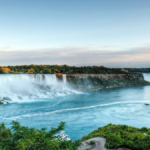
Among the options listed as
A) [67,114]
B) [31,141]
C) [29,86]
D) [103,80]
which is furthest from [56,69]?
[31,141]

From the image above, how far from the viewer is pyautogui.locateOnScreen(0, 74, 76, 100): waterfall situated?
2845 cm

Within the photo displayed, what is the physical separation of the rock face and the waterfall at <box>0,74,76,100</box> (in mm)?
7263

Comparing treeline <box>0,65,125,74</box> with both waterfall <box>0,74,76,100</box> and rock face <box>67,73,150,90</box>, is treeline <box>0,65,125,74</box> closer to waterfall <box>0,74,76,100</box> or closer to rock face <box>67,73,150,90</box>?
rock face <box>67,73,150,90</box>

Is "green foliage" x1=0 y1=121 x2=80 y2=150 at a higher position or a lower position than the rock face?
higher

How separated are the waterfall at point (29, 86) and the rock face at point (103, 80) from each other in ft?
23.8

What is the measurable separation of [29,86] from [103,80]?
25.0 meters

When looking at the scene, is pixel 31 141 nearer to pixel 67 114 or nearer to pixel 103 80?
pixel 67 114

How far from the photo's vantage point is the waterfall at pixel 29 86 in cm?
2845

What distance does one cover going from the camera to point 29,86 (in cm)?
3253

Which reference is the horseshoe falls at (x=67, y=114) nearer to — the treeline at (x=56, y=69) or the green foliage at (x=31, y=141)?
the green foliage at (x=31, y=141)

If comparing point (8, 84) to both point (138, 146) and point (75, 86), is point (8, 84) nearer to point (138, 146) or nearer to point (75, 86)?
point (75, 86)

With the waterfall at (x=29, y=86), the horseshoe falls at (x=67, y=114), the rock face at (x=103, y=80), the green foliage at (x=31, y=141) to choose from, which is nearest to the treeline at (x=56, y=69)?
the rock face at (x=103, y=80)

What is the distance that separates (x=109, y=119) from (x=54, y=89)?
2107 cm

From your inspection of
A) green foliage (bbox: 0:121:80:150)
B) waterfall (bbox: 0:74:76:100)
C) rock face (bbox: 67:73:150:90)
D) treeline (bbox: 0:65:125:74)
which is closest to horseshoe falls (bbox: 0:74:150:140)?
waterfall (bbox: 0:74:76:100)
